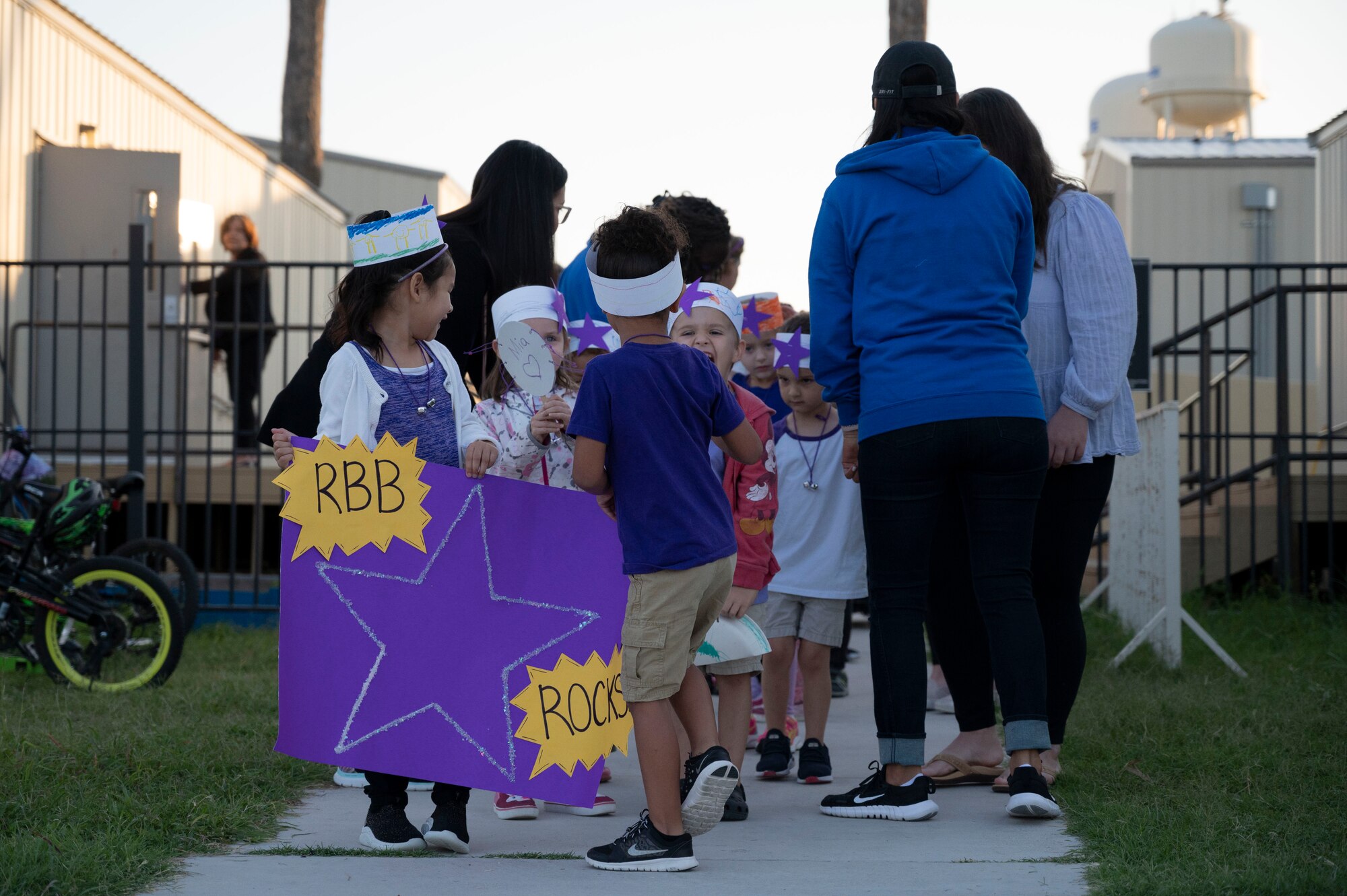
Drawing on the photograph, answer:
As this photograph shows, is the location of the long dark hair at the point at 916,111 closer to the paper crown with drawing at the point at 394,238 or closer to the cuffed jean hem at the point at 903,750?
the paper crown with drawing at the point at 394,238

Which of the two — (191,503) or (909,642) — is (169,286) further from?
(909,642)

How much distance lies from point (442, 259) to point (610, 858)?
4.84 ft

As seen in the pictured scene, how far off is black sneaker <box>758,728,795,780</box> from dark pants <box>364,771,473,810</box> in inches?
44.9

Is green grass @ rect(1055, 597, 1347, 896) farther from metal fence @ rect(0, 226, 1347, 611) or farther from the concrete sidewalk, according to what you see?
metal fence @ rect(0, 226, 1347, 611)

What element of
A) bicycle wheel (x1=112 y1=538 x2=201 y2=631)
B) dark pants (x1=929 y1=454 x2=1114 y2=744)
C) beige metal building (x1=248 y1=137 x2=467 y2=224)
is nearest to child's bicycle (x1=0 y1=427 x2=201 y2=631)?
bicycle wheel (x1=112 y1=538 x2=201 y2=631)

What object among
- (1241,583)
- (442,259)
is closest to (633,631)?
(442,259)

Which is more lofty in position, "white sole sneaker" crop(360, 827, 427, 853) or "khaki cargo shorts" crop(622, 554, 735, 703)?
"khaki cargo shorts" crop(622, 554, 735, 703)

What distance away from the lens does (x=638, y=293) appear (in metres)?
3.24

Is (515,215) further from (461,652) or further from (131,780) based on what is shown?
(131,780)

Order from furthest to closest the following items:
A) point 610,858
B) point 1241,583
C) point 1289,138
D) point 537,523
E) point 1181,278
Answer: point 1289,138, point 1181,278, point 1241,583, point 537,523, point 610,858

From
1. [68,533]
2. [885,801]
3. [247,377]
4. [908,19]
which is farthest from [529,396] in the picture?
[908,19]

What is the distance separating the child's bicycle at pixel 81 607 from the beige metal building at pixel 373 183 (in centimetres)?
1496

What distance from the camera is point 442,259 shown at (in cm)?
356

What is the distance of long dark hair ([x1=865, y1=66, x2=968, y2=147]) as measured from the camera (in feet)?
12.0
